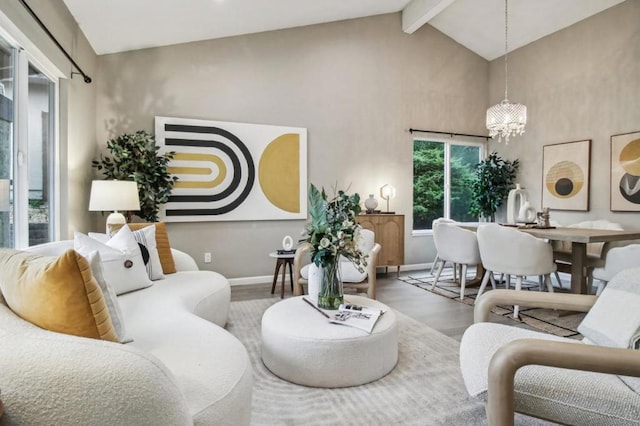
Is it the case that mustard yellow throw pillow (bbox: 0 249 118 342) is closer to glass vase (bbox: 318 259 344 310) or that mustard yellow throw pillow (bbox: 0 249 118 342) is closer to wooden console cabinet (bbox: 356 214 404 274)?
glass vase (bbox: 318 259 344 310)

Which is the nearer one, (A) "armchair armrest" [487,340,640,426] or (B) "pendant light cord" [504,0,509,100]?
(A) "armchair armrest" [487,340,640,426]

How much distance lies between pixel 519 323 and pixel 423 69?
406 centimetres

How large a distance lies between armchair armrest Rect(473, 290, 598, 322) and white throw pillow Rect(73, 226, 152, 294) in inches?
83.8

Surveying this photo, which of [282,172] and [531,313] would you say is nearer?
[531,313]

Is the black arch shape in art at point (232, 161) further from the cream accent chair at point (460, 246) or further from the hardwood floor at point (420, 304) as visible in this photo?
the cream accent chair at point (460, 246)

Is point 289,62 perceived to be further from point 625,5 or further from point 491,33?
point 625,5

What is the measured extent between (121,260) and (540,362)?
232 cm

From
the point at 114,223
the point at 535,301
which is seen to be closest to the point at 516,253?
the point at 535,301

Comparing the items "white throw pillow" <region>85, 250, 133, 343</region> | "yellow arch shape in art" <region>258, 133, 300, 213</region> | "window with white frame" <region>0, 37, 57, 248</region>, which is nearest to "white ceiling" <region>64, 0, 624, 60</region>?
"window with white frame" <region>0, 37, 57, 248</region>

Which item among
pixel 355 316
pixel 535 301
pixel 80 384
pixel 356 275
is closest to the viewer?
pixel 80 384

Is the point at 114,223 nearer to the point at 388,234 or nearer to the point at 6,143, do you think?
the point at 6,143

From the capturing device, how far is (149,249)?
2725 millimetres

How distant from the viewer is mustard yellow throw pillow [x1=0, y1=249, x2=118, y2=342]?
1.00m

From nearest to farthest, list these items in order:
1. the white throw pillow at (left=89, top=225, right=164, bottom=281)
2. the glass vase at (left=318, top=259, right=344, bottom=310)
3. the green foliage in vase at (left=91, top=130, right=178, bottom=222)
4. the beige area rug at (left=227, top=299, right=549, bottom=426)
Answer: the beige area rug at (left=227, top=299, right=549, bottom=426), the glass vase at (left=318, top=259, right=344, bottom=310), the white throw pillow at (left=89, top=225, right=164, bottom=281), the green foliage in vase at (left=91, top=130, right=178, bottom=222)
